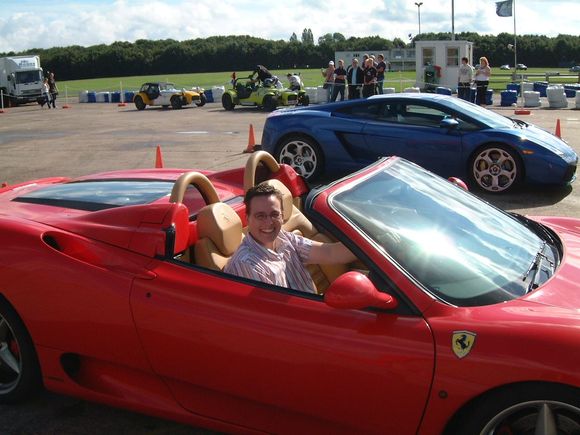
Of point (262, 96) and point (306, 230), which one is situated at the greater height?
point (262, 96)

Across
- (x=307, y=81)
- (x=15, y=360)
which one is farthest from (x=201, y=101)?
(x=15, y=360)

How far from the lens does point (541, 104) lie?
76.8ft

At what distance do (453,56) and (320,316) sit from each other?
2722 centimetres

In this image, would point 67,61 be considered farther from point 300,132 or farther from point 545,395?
point 545,395

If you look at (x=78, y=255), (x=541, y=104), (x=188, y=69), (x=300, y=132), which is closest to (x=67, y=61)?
(x=188, y=69)

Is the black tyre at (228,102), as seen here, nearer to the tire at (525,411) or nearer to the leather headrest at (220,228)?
the leather headrest at (220,228)

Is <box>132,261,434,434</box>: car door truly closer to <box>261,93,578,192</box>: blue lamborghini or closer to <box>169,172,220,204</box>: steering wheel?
<box>169,172,220,204</box>: steering wheel

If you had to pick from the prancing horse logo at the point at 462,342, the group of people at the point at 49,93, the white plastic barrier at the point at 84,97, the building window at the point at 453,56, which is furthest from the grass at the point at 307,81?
the prancing horse logo at the point at 462,342

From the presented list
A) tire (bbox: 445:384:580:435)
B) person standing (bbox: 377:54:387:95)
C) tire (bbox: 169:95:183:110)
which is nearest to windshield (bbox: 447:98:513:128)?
tire (bbox: 445:384:580:435)

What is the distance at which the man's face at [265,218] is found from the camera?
10.6 feet

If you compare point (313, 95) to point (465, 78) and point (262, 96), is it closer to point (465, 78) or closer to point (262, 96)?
point (262, 96)

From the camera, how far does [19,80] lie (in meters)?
37.2

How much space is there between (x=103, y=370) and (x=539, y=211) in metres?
5.87

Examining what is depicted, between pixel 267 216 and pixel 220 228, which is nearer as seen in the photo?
pixel 267 216
